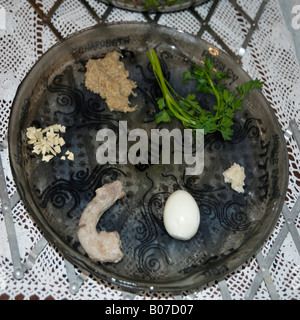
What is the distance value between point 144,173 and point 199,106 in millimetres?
244

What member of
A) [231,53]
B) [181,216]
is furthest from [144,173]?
[231,53]

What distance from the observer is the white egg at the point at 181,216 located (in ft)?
3.59

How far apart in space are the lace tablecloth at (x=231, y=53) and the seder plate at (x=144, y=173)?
0.07 meters

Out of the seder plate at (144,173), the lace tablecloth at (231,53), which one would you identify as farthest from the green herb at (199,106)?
the lace tablecloth at (231,53)

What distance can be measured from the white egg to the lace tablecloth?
154 mm

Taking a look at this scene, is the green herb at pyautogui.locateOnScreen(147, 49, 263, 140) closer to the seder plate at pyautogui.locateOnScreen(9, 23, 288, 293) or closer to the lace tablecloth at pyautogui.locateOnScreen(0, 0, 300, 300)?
the seder plate at pyautogui.locateOnScreen(9, 23, 288, 293)

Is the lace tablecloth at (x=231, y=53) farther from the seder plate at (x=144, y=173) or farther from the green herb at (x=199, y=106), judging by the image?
the green herb at (x=199, y=106)

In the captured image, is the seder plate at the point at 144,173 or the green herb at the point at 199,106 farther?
the green herb at the point at 199,106

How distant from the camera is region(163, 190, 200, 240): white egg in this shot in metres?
1.09

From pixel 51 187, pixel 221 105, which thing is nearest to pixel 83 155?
pixel 51 187

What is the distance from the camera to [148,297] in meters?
1.10

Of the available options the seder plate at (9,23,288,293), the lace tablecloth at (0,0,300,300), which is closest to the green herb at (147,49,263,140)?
the seder plate at (9,23,288,293)

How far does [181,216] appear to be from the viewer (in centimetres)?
109

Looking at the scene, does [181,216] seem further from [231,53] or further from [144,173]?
[231,53]
